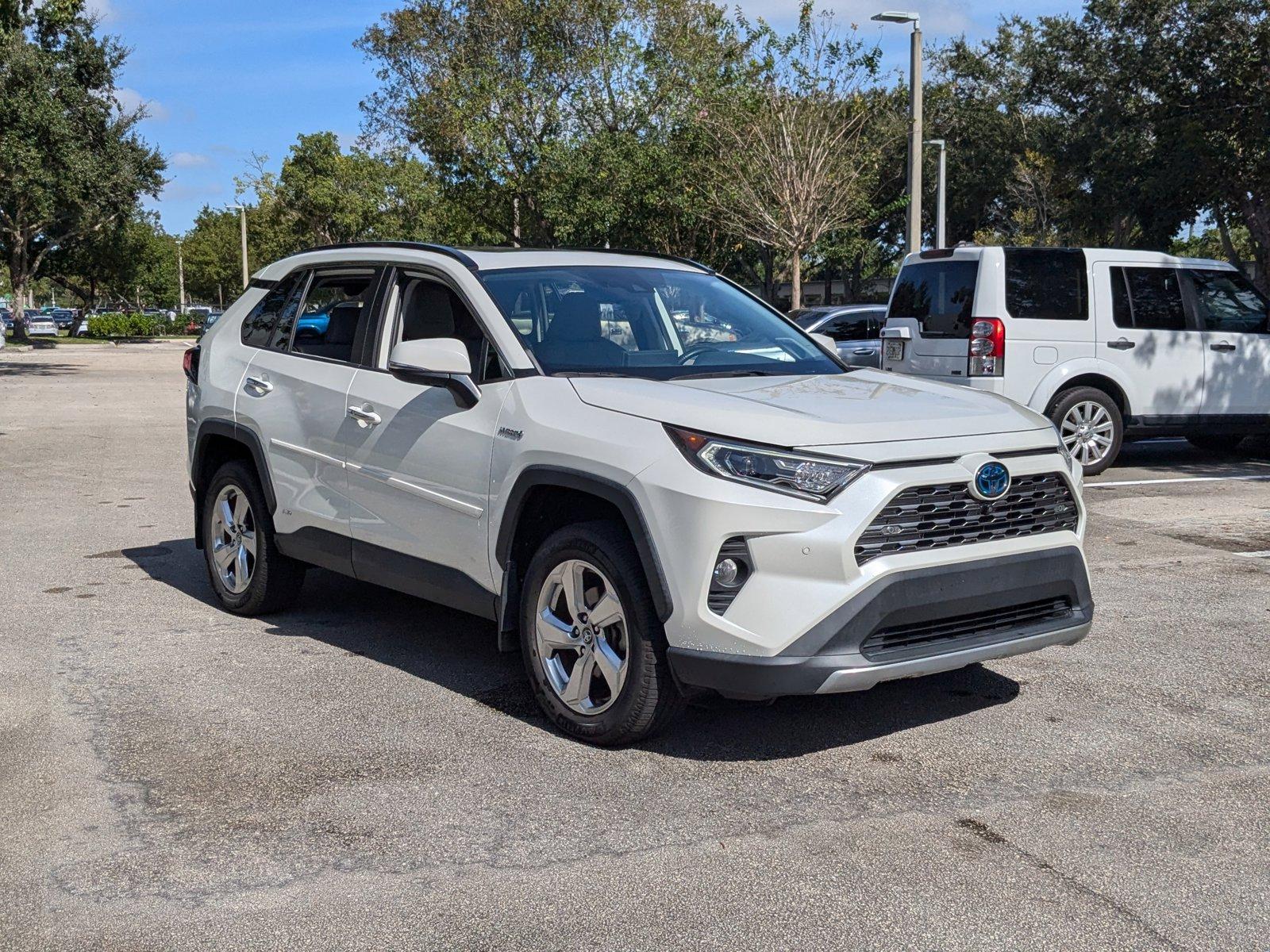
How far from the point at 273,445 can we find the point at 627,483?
8.20 ft

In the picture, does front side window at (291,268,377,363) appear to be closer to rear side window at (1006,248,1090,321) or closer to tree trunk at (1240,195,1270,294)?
rear side window at (1006,248,1090,321)

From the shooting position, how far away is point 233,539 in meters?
6.77


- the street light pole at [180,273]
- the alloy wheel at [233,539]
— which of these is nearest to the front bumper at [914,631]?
the alloy wheel at [233,539]

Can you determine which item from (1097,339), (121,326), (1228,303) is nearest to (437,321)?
(1097,339)

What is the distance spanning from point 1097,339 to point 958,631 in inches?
318

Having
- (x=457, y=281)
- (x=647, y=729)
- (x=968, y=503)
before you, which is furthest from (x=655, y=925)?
(x=457, y=281)

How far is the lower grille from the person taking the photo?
4.32 m

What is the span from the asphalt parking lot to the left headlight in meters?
0.98

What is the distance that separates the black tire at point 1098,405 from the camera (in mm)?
11719

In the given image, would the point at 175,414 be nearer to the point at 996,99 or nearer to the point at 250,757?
the point at 250,757

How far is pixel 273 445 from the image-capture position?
6.29 metres

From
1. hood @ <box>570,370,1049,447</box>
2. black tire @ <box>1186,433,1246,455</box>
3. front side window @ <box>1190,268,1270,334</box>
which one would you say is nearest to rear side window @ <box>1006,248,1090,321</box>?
front side window @ <box>1190,268,1270,334</box>

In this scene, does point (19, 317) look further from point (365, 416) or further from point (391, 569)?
point (391, 569)

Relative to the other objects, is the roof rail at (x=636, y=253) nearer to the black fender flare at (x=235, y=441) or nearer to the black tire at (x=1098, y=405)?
the black fender flare at (x=235, y=441)
